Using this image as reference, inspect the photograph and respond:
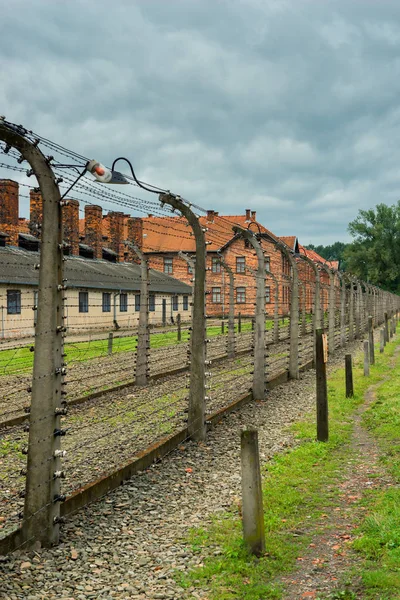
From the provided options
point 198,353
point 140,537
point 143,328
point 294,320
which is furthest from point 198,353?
point 294,320

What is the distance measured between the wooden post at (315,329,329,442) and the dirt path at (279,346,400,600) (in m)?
0.69

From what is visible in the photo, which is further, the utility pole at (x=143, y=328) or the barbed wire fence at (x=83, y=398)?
the utility pole at (x=143, y=328)

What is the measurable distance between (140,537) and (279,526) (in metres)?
1.45

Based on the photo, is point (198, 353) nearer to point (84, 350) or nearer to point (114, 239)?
point (84, 350)

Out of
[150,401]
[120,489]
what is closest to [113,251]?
[150,401]

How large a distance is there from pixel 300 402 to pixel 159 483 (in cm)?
641

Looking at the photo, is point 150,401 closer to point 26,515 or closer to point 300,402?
point 300,402

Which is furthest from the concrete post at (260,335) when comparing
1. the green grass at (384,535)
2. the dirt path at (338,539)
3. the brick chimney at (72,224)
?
the brick chimney at (72,224)

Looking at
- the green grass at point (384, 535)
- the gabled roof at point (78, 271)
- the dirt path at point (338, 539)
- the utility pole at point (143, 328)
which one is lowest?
the dirt path at point (338, 539)

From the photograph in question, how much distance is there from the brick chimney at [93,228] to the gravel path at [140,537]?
3348 centimetres

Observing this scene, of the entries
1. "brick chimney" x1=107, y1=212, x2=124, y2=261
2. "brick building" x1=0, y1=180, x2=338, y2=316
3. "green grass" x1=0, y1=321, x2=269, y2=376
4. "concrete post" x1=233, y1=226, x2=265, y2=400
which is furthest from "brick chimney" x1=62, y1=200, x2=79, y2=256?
"concrete post" x1=233, y1=226, x2=265, y2=400

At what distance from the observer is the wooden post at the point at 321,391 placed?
30.4 feet

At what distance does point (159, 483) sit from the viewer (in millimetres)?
7160

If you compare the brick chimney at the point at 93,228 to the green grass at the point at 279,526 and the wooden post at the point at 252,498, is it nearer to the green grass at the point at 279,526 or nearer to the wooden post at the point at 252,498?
the green grass at the point at 279,526
